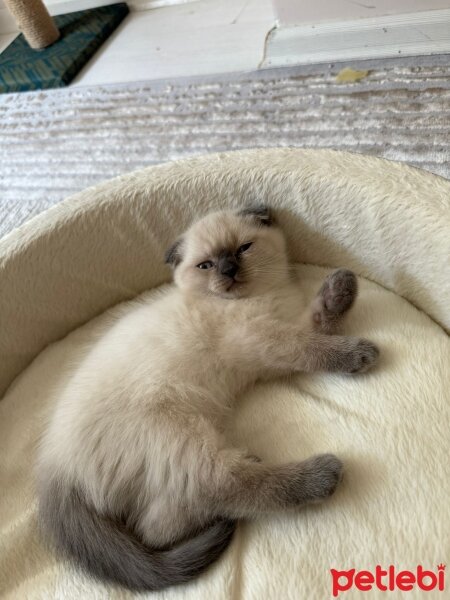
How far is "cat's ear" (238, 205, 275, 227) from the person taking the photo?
1040 mm

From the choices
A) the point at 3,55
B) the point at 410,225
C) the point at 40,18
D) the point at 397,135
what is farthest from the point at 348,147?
the point at 3,55

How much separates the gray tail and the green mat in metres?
1.94

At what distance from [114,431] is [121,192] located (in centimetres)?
57

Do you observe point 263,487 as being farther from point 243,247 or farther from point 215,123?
point 215,123

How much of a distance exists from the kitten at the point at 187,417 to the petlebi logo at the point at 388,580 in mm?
114

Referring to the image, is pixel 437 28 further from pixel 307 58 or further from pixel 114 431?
pixel 114 431

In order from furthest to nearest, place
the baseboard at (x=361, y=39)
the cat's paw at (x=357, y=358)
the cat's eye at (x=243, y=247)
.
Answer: the baseboard at (x=361, y=39)
the cat's eye at (x=243, y=247)
the cat's paw at (x=357, y=358)

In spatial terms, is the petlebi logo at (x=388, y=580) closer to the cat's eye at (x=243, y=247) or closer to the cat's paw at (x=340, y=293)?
the cat's paw at (x=340, y=293)

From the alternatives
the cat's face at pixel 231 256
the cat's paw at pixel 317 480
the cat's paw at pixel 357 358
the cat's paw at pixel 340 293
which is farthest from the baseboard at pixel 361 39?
the cat's paw at pixel 317 480

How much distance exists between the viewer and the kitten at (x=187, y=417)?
0.77m

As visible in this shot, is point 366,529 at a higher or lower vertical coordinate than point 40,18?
lower

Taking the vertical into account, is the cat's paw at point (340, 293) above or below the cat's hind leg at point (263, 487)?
above

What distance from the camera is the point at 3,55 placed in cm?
242

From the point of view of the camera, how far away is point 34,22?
2.23m
